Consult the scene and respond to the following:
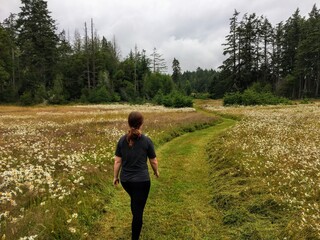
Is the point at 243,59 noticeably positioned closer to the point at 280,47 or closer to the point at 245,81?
the point at 245,81

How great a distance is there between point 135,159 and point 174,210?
294 centimetres

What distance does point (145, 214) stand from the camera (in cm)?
755

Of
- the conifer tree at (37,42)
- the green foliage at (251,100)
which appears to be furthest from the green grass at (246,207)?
the conifer tree at (37,42)

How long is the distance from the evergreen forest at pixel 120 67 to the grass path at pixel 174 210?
169ft

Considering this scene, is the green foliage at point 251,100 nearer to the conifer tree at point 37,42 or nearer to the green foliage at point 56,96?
the green foliage at point 56,96

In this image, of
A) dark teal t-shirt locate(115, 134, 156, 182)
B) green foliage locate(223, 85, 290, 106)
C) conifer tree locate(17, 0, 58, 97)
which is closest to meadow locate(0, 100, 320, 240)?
dark teal t-shirt locate(115, 134, 156, 182)

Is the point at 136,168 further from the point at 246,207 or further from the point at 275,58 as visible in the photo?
the point at 275,58

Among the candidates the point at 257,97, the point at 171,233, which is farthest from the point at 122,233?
the point at 257,97

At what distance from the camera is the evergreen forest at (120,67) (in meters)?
68.0

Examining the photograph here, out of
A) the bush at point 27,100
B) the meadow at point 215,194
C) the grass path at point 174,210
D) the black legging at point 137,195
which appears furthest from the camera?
the bush at point 27,100

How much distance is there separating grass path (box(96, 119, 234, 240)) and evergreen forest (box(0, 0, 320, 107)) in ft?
169

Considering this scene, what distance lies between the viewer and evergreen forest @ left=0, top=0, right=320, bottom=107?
68.0 m

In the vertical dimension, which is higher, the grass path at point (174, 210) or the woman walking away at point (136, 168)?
the woman walking away at point (136, 168)

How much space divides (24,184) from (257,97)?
51361 millimetres
